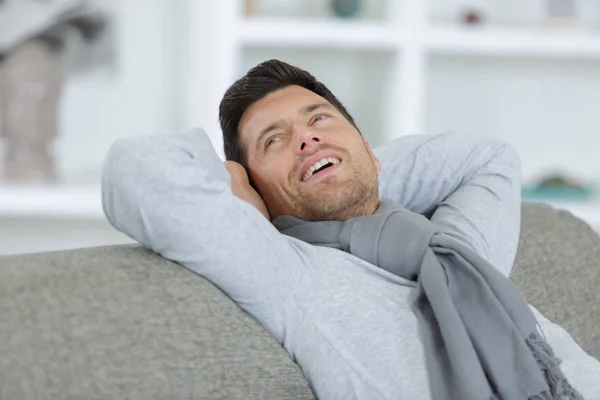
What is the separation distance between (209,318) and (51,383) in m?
0.23

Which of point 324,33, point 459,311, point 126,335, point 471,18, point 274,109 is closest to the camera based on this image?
point 126,335

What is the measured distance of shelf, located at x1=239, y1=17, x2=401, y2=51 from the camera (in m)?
3.38

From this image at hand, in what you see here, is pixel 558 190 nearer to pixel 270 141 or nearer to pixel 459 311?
pixel 270 141

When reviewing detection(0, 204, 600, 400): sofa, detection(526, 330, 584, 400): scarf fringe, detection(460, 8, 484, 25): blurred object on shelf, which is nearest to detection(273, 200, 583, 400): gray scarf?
detection(526, 330, 584, 400): scarf fringe

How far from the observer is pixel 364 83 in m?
3.68

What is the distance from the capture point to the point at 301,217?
1.69 meters

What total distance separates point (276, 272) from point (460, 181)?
61 cm

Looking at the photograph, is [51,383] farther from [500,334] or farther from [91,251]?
[500,334]

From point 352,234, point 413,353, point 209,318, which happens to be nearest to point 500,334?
point 413,353

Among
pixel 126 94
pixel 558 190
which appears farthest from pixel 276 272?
pixel 126 94

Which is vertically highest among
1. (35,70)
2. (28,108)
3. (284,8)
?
(284,8)

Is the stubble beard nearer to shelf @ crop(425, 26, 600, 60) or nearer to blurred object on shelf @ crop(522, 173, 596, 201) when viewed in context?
shelf @ crop(425, 26, 600, 60)

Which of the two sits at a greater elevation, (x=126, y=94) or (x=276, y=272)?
(x=276, y=272)

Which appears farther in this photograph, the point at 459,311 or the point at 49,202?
the point at 49,202
